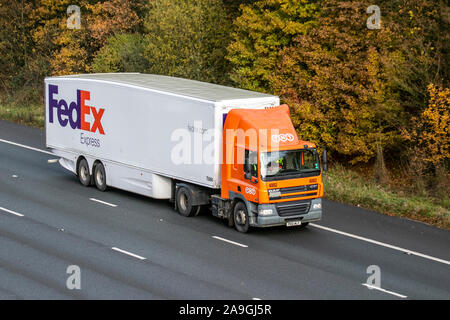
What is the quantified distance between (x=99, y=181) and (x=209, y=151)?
571 centimetres

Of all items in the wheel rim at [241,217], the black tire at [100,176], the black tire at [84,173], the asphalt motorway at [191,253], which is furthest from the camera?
the black tire at [84,173]

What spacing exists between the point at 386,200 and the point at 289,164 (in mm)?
5289

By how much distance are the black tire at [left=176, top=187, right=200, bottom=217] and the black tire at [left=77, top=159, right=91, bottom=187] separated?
4.52 meters

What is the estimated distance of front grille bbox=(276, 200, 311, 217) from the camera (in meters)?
20.6

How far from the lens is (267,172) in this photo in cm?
2034

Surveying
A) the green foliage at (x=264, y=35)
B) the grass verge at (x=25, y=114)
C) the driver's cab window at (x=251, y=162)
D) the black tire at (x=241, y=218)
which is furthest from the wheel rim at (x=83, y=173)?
the grass verge at (x=25, y=114)

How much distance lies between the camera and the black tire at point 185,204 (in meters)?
22.4

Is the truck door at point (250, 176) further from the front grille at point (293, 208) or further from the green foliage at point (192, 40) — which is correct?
the green foliage at point (192, 40)

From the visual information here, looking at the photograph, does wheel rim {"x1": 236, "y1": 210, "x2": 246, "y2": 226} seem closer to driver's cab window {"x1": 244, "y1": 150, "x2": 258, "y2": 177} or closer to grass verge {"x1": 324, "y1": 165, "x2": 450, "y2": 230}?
driver's cab window {"x1": 244, "y1": 150, "x2": 258, "y2": 177}

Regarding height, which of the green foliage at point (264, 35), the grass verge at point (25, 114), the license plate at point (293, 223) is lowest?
the license plate at point (293, 223)

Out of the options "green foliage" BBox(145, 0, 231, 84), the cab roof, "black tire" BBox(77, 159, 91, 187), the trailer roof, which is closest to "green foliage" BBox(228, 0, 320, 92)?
"green foliage" BBox(145, 0, 231, 84)

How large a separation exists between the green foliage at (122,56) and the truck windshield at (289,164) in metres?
21.3
